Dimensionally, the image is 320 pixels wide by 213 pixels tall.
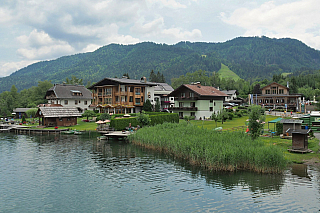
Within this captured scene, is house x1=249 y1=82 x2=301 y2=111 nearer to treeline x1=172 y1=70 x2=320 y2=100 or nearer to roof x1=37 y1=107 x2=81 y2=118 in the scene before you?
treeline x1=172 y1=70 x2=320 y2=100

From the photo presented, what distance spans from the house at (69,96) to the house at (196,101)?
44.8 meters

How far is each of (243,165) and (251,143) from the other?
4.45 meters

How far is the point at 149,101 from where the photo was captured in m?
94.2

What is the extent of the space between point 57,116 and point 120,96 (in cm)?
2609

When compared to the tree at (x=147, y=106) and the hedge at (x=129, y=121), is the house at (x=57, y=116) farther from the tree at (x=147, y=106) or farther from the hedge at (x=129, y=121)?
the tree at (x=147, y=106)

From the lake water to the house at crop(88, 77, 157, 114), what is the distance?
2241 inches

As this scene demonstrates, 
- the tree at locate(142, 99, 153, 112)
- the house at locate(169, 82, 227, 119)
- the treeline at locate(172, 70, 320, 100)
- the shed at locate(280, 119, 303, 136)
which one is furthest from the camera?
the treeline at locate(172, 70, 320, 100)

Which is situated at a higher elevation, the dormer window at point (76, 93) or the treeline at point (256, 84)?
the treeline at point (256, 84)

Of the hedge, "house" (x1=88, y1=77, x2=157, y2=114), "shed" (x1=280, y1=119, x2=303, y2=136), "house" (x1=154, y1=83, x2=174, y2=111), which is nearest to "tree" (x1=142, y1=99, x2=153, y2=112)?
"house" (x1=88, y1=77, x2=157, y2=114)

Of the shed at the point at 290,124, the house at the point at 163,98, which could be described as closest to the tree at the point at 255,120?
the shed at the point at 290,124

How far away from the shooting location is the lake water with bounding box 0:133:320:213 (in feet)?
64.0

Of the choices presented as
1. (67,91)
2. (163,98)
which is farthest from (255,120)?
(67,91)

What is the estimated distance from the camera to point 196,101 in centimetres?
8125

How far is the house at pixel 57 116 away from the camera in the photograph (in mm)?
70688
